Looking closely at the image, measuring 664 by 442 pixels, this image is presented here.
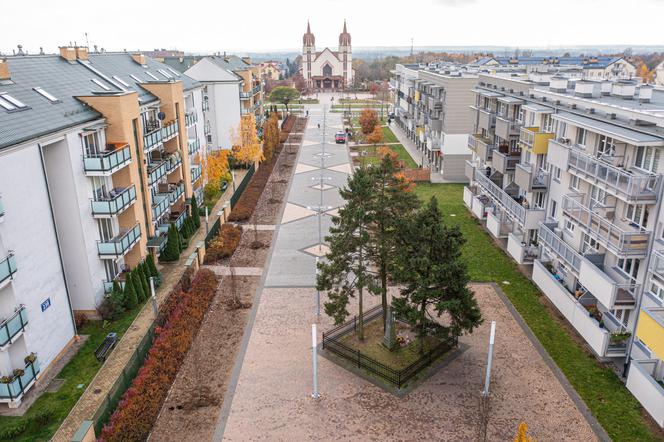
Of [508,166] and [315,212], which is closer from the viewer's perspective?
[508,166]

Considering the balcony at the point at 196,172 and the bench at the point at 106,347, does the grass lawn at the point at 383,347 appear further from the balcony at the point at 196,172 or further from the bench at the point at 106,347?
the balcony at the point at 196,172

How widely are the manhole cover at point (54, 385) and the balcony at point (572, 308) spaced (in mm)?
22050

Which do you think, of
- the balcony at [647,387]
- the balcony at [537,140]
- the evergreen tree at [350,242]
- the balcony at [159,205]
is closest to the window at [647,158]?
the balcony at [537,140]

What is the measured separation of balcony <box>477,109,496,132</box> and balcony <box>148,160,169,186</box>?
75.6ft

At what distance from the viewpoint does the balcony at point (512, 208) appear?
2748 cm

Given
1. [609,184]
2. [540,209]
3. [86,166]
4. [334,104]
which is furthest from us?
[334,104]

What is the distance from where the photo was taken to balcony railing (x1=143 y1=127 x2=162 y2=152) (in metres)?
29.4

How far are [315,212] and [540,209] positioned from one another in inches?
757

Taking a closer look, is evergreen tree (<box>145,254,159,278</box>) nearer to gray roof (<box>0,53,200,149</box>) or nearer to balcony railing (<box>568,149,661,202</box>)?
gray roof (<box>0,53,200,149</box>)

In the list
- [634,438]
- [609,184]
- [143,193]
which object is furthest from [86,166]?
[634,438]

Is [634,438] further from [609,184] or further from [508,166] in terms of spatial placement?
[508,166]

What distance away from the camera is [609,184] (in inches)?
776

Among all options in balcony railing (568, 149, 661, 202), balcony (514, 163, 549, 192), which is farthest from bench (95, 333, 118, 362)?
balcony (514, 163, 549, 192)

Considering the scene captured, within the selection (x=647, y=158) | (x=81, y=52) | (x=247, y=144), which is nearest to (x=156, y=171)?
(x=81, y=52)
